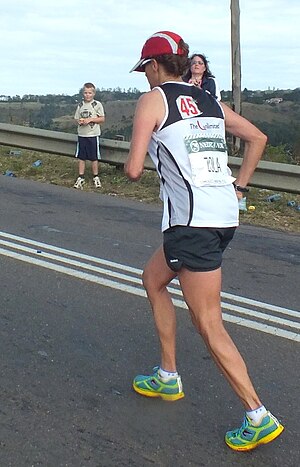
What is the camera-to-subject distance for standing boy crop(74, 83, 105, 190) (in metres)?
11.1

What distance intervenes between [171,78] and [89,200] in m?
6.64

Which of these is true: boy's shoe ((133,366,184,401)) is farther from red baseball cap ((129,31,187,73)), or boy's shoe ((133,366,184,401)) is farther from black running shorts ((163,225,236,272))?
red baseball cap ((129,31,187,73))

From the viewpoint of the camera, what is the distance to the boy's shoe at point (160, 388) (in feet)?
12.9

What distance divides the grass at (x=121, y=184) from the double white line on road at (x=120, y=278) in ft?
10.3

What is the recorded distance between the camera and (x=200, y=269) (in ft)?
11.2

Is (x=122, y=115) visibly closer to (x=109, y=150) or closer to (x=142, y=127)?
(x=109, y=150)

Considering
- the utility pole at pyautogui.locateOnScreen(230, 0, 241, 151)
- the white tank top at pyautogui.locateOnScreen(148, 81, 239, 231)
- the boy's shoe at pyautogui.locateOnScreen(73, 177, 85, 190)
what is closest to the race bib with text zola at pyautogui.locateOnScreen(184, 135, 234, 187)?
the white tank top at pyautogui.locateOnScreen(148, 81, 239, 231)

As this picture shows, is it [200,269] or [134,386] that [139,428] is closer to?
[134,386]

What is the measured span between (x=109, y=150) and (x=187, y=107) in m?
8.22

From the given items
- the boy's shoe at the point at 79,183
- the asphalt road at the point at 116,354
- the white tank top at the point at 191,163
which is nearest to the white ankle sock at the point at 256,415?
the asphalt road at the point at 116,354

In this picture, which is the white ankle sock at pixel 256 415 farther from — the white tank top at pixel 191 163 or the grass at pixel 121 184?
the grass at pixel 121 184

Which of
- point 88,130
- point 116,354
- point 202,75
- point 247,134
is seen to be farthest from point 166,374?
point 88,130

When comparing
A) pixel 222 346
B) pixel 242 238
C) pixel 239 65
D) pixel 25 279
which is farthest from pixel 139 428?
pixel 239 65

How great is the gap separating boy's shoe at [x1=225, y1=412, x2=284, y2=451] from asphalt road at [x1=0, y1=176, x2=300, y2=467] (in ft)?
0.17
